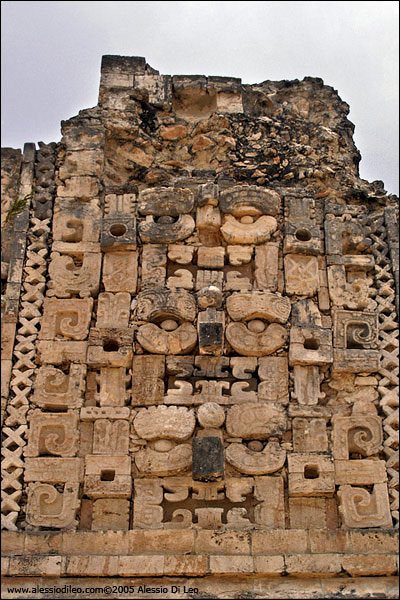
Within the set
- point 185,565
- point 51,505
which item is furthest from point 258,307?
point 51,505

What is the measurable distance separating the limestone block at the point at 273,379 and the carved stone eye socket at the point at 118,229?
1878mm

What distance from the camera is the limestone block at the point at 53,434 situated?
716 centimetres

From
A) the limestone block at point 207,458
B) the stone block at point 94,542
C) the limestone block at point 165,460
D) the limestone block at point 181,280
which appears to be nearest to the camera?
the stone block at point 94,542

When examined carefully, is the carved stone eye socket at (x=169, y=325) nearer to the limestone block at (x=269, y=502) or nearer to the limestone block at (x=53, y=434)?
the limestone block at (x=53, y=434)

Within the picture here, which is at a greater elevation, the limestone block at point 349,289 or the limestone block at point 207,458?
the limestone block at point 349,289

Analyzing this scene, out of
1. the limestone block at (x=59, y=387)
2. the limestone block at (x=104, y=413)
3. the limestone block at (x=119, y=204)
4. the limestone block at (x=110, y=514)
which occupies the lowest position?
the limestone block at (x=110, y=514)

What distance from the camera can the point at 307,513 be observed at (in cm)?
701

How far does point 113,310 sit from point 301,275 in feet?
5.98

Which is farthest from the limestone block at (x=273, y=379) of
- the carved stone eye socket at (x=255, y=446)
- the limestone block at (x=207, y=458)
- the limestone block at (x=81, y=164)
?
the limestone block at (x=81, y=164)

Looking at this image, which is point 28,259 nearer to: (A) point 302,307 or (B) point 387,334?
(A) point 302,307

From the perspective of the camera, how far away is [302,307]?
788 centimetres

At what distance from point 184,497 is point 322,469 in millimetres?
1192

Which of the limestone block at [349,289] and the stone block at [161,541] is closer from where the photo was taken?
the stone block at [161,541]

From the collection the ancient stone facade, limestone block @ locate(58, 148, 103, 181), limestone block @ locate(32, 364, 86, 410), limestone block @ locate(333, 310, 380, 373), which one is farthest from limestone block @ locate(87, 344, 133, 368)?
limestone block @ locate(58, 148, 103, 181)
